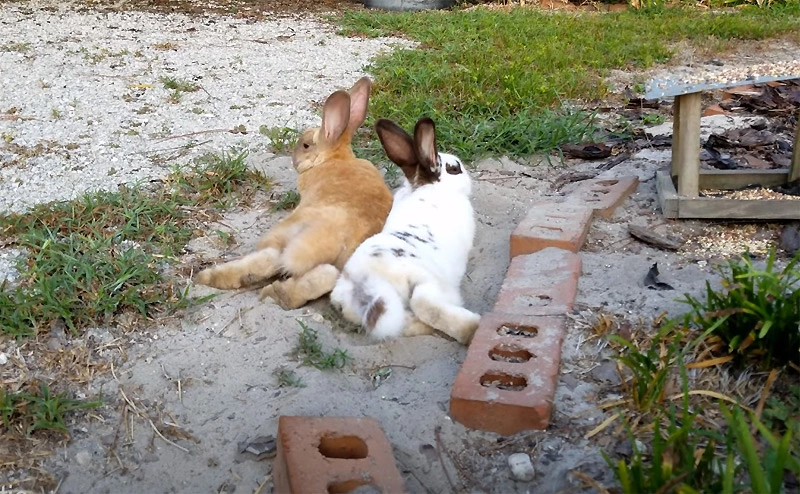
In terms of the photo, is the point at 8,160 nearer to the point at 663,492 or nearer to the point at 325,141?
the point at 325,141

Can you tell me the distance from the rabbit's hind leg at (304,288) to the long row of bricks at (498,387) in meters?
0.71

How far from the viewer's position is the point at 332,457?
6.93 ft

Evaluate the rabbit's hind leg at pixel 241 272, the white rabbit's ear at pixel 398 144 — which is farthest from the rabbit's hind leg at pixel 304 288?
the white rabbit's ear at pixel 398 144

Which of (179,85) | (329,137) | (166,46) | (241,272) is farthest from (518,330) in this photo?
(166,46)

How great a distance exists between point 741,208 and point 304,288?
1818mm

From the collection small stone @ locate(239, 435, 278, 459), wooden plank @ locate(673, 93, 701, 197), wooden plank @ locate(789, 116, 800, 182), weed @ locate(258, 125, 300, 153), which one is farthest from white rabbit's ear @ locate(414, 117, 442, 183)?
small stone @ locate(239, 435, 278, 459)

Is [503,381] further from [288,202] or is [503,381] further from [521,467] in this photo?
[288,202]

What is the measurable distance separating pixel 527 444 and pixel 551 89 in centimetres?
355

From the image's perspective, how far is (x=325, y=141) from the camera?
408 centimetres

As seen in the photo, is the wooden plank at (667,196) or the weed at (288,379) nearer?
the weed at (288,379)

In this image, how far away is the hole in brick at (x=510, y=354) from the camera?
2410 mm

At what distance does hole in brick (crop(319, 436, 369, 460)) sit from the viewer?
209cm

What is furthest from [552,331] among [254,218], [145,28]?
[145,28]

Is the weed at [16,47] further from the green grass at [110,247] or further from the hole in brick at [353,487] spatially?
the hole in brick at [353,487]
